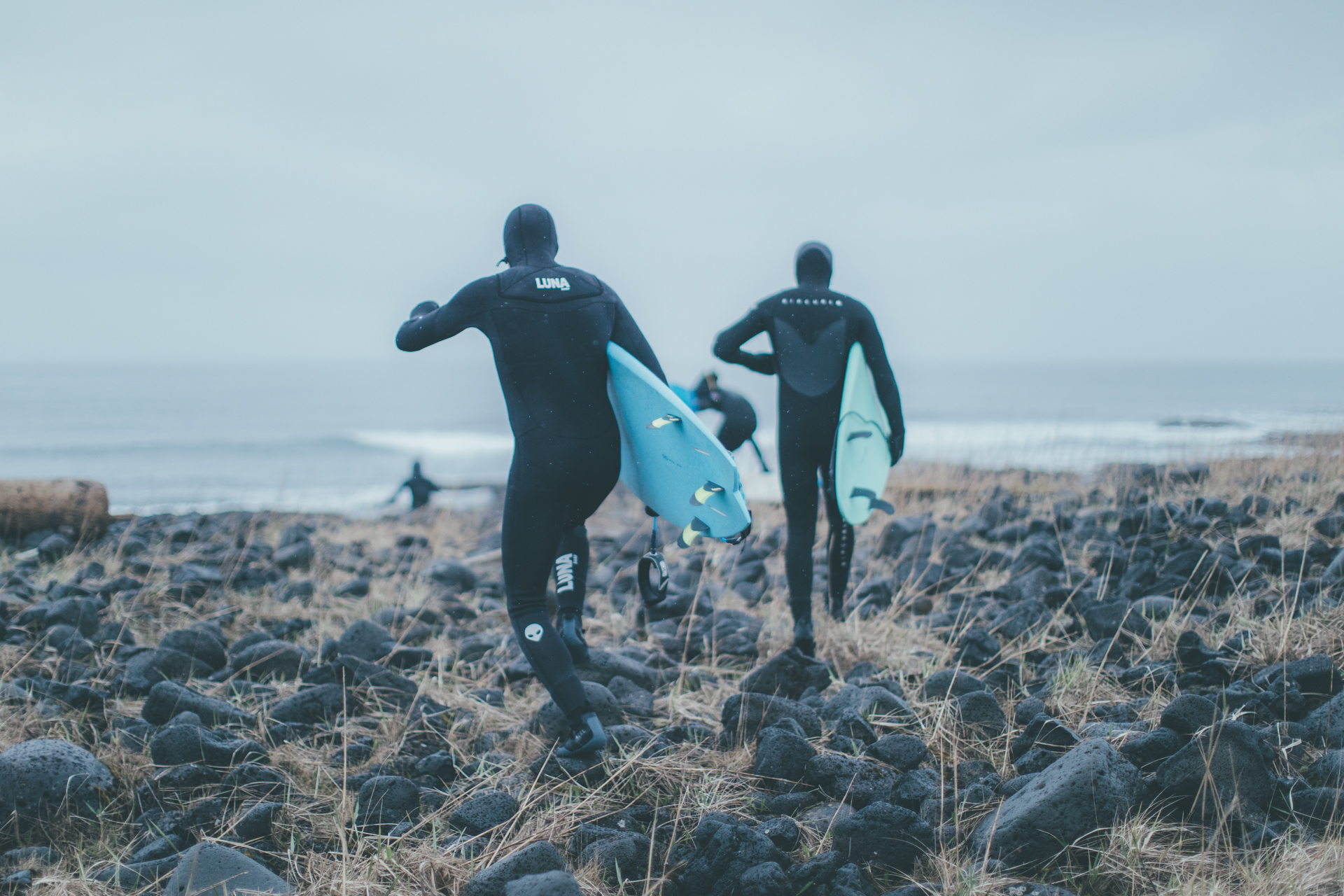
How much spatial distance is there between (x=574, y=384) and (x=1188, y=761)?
2570mm

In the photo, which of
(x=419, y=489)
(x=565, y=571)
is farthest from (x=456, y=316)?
(x=419, y=489)

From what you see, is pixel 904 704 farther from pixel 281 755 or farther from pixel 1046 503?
pixel 1046 503

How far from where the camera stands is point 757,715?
346cm

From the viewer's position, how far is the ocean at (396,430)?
17.3 meters

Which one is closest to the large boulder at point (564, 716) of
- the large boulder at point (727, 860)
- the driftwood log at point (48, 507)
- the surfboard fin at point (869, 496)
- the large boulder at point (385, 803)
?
the large boulder at point (385, 803)

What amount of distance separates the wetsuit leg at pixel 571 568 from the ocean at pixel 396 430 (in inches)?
296

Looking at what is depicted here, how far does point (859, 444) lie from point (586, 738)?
98.7 inches

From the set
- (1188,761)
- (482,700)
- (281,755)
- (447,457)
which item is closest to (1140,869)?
(1188,761)

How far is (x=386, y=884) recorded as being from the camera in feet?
8.31

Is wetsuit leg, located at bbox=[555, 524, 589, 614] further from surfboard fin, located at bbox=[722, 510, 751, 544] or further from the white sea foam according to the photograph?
the white sea foam

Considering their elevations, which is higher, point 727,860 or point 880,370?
point 880,370

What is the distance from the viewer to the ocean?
56.9 ft

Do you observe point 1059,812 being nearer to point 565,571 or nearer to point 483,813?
point 483,813

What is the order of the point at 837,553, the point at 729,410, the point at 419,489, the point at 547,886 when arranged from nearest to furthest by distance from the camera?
1. the point at 547,886
2. the point at 729,410
3. the point at 837,553
4. the point at 419,489
